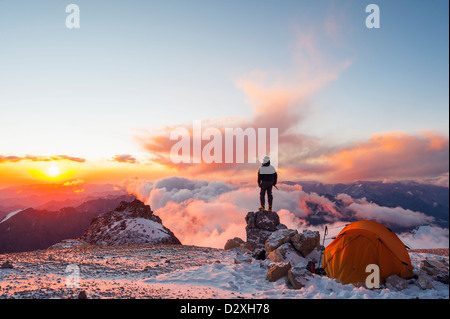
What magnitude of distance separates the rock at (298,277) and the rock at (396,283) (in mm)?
3796

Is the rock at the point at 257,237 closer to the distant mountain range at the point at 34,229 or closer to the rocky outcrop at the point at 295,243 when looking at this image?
the rocky outcrop at the point at 295,243

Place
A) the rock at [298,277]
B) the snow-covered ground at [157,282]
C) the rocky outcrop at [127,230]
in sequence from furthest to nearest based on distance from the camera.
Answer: the rocky outcrop at [127,230] < the rock at [298,277] < the snow-covered ground at [157,282]

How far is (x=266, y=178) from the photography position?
20.6 m

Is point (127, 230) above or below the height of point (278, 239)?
below

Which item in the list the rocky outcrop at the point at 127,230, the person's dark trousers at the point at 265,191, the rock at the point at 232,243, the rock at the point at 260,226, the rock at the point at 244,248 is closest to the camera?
the rock at the point at 244,248

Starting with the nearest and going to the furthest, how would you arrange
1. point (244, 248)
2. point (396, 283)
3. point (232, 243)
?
1. point (396, 283)
2. point (244, 248)
3. point (232, 243)

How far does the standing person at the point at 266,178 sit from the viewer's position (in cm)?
2059

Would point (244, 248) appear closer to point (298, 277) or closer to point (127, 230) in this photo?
point (298, 277)

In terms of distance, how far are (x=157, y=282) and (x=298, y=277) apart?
19.1ft

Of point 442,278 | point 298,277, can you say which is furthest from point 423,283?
point 298,277

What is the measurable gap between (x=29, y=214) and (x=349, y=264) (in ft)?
799

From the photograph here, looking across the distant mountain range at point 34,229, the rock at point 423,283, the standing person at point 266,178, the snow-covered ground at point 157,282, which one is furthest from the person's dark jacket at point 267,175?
the distant mountain range at point 34,229

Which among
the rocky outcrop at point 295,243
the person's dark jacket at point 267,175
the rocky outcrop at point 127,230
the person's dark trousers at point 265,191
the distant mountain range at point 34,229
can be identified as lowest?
the distant mountain range at point 34,229

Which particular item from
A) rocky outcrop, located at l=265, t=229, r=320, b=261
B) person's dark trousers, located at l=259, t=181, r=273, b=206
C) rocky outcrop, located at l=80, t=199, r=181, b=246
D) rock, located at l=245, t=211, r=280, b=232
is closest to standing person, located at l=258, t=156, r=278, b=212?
person's dark trousers, located at l=259, t=181, r=273, b=206
